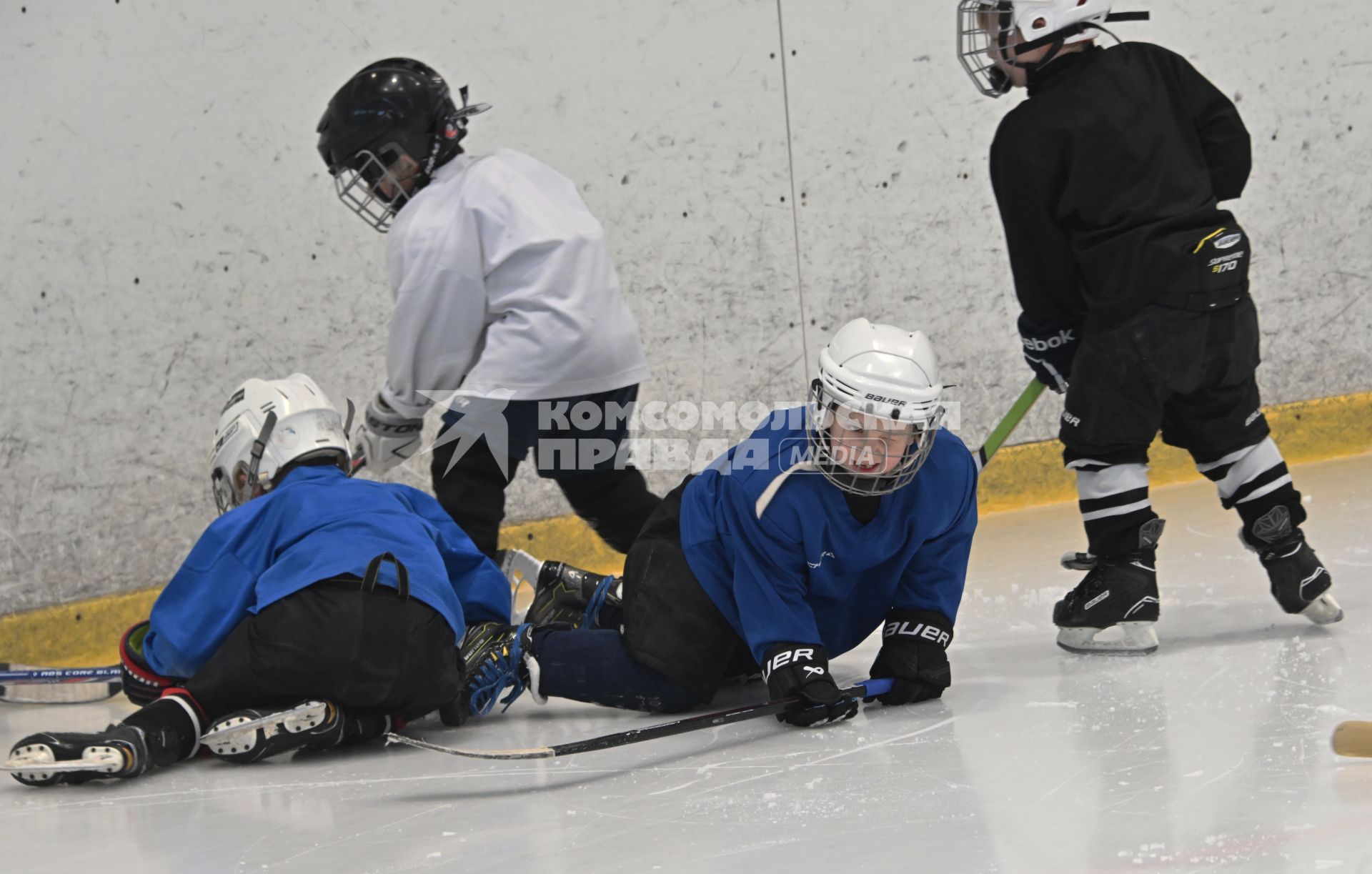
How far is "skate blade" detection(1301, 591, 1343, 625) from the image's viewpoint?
2697 millimetres

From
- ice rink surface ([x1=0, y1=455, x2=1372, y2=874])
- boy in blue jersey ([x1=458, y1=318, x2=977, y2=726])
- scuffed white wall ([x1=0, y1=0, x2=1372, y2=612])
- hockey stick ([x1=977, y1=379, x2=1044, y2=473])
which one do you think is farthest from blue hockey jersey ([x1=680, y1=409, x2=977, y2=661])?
scuffed white wall ([x1=0, y1=0, x2=1372, y2=612])

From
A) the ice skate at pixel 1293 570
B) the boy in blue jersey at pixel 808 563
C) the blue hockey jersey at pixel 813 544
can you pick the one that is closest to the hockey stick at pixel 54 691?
the boy in blue jersey at pixel 808 563

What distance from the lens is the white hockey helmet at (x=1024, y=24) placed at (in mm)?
2693

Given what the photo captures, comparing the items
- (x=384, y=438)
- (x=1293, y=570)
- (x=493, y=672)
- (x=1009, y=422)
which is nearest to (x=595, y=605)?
(x=493, y=672)

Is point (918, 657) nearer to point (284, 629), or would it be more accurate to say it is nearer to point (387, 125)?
point (284, 629)

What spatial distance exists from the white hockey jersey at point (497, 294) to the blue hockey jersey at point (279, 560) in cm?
60

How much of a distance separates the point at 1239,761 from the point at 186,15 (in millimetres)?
2956

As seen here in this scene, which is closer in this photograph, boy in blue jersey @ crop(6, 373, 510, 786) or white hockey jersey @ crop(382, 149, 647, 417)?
boy in blue jersey @ crop(6, 373, 510, 786)

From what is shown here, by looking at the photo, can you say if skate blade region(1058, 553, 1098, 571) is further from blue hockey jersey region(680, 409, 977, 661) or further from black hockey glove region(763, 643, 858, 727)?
black hockey glove region(763, 643, 858, 727)

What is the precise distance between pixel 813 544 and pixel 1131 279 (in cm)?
81

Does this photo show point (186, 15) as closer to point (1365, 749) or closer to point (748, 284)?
point (748, 284)

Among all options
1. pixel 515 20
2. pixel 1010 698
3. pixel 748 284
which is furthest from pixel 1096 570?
pixel 515 20

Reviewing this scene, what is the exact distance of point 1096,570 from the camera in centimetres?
272

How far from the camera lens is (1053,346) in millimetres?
2859
